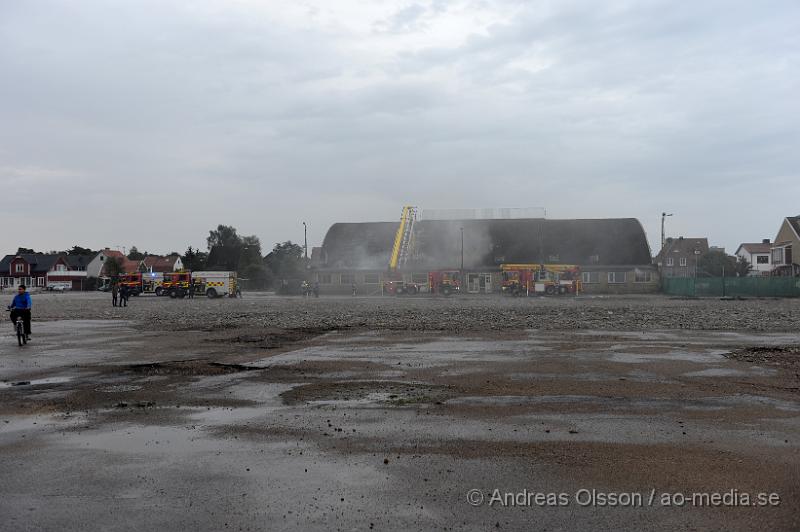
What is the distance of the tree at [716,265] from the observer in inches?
3469

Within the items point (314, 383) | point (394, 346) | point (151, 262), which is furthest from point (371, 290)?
point (151, 262)

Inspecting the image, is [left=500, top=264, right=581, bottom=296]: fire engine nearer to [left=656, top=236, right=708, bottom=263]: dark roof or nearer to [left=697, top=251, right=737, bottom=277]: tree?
[left=697, top=251, right=737, bottom=277]: tree

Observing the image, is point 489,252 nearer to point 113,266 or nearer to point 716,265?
point 716,265

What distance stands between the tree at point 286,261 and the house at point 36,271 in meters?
37.0

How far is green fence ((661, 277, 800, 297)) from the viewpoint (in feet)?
172

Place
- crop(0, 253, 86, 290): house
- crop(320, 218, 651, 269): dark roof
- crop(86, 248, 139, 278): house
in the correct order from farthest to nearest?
crop(86, 248, 139, 278): house < crop(0, 253, 86, 290): house < crop(320, 218, 651, 269): dark roof

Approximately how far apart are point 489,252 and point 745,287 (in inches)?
1194

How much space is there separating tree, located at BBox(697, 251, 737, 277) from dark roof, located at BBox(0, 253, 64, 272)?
10827 cm

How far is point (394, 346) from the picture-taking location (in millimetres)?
15891

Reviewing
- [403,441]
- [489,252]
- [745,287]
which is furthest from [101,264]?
[403,441]

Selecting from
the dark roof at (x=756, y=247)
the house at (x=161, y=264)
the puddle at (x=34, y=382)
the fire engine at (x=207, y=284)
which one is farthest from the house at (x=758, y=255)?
the puddle at (x=34, y=382)

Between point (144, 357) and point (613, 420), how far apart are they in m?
10.2

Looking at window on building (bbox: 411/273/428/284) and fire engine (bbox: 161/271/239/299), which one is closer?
fire engine (bbox: 161/271/239/299)

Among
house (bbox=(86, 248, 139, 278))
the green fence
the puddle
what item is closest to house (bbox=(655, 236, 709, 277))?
the green fence
